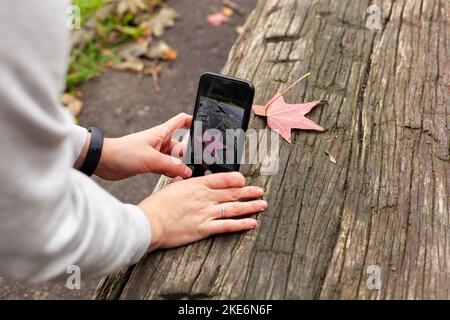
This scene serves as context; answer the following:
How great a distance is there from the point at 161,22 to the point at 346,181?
8.43ft

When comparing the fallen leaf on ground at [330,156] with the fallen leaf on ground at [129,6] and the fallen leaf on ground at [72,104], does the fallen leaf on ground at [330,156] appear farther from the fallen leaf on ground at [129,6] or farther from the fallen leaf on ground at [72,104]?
the fallen leaf on ground at [129,6]

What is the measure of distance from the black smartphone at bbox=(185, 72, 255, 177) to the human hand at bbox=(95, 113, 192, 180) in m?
0.06

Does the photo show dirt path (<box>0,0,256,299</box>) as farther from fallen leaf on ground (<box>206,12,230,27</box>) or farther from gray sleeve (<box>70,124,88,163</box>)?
gray sleeve (<box>70,124,88,163</box>)

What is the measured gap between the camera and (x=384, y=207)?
132 centimetres

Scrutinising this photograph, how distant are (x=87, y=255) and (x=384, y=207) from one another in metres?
0.72

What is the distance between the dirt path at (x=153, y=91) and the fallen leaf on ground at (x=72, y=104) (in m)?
0.04

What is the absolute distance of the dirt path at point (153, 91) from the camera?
300 centimetres

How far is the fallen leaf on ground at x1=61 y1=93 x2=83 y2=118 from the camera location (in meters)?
3.09

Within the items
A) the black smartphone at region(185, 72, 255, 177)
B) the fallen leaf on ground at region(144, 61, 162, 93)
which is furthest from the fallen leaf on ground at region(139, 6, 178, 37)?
the black smartphone at region(185, 72, 255, 177)

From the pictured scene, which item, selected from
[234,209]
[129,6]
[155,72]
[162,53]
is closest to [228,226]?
[234,209]

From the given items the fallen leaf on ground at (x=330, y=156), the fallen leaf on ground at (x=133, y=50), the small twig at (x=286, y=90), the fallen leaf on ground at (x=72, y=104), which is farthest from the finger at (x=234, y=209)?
the fallen leaf on ground at (x=133, y=50)

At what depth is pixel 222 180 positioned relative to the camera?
4.43 feet
